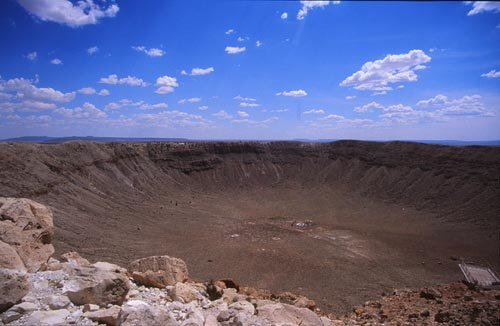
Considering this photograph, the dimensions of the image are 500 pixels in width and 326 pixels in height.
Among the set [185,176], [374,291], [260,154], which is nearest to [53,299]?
[374,291]

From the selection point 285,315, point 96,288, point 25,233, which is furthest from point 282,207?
point 96,288

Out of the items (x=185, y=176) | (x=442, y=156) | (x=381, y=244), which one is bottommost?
(x=381, y=244)

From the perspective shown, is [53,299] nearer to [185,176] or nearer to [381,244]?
[381,244]

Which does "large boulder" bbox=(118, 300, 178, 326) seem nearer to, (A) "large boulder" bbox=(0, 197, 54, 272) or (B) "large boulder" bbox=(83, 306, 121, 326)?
(B) "large boulder" bbox=(83, 306, 121, 326)

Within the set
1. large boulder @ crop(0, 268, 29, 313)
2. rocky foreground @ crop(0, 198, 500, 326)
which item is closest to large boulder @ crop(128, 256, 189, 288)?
rocky foreground @ crop(0, 198, 500, 326)

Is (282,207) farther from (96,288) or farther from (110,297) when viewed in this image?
(96,288)

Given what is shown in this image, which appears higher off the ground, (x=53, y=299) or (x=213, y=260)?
(x=53, y=299)

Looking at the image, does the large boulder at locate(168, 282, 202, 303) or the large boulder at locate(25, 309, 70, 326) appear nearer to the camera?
the large boulder at locate(25, 309, 70, 326)
